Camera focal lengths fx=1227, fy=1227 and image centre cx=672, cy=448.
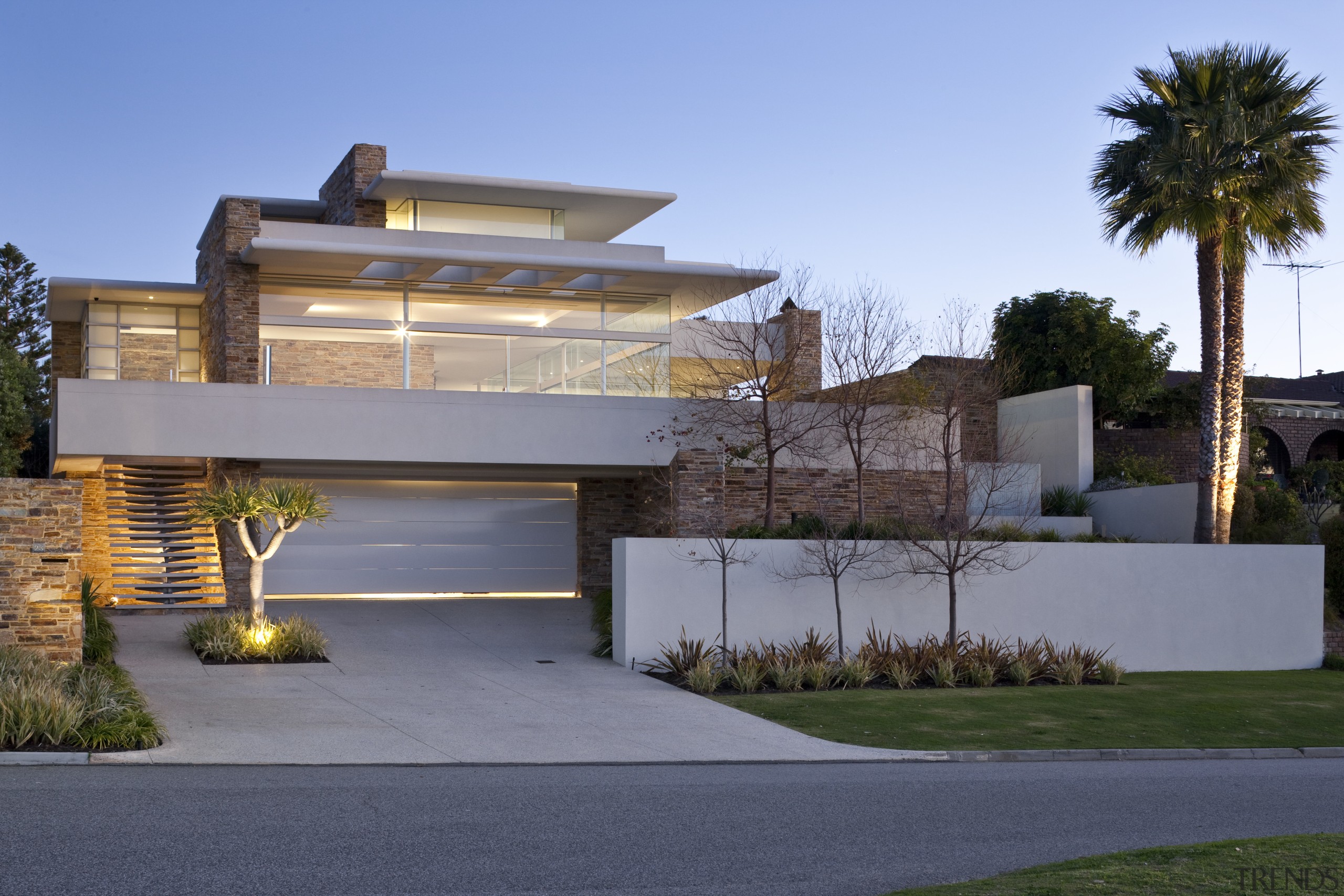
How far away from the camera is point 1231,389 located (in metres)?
22.9

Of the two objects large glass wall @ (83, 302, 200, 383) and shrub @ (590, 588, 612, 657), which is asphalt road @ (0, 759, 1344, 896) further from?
large glass wall @ (83, 302, 200, 383)

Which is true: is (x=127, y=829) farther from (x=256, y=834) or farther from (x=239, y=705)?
(x=239, y=705)

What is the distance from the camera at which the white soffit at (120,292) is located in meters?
25.3

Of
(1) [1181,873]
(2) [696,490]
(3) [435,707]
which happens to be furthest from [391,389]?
(1) [1181,873]

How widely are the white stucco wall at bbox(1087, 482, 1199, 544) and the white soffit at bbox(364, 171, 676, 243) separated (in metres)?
11.8

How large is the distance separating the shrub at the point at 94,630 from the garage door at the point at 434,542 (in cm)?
442

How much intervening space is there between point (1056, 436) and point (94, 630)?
804 inches

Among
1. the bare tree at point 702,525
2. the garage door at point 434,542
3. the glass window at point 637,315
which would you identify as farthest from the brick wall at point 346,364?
the bare tree at point 702,525

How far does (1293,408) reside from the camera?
33.5 meters

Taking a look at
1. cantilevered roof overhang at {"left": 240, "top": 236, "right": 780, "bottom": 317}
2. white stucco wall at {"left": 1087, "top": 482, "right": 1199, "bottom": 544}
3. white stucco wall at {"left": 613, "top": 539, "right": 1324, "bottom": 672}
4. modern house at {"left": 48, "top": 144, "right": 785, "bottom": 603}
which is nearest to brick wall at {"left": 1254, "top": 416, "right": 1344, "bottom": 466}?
white stucco wall at {"left": 1087, "top": 482, "right": 1199, "bottom": 544}

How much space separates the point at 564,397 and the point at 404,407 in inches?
118

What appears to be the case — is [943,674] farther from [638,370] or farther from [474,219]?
[474,219]

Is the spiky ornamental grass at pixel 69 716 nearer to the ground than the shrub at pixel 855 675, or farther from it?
farther from it

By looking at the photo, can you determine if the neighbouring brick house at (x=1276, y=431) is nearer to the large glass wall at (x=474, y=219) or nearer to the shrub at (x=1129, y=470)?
the shrub at (x=1129, y=470)
